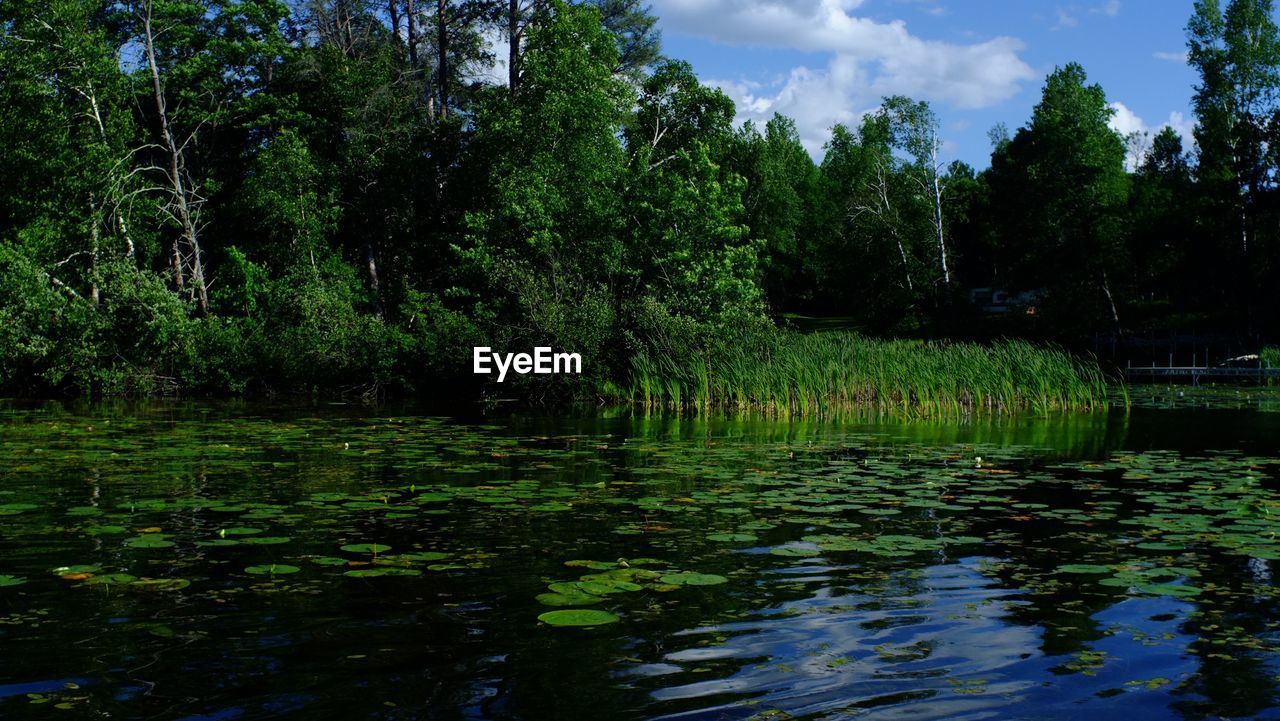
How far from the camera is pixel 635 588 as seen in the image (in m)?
5.40

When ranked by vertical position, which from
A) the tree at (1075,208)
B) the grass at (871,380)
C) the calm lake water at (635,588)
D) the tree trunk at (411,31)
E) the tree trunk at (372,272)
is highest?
the tree trunk at (411,31)

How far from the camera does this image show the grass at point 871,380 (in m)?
19.2

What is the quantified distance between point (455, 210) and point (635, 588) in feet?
100

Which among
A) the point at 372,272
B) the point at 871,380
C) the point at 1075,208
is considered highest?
the point at 1075,208

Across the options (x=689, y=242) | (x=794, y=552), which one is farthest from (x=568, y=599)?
(x=689, y=242)

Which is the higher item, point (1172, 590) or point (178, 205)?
point (178, 205)

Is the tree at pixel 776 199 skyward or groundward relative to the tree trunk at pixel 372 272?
skyward

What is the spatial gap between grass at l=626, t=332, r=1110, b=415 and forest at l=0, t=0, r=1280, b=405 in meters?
0.56

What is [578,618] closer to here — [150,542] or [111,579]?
[111,579]

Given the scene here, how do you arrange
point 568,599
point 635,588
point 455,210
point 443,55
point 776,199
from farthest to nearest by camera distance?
point 776,199 < point 443,55 < point 455,210 < point 635,588 < point 568,599

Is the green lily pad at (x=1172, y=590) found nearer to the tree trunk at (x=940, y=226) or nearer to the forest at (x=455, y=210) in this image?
the forest at (x=455, y=210)

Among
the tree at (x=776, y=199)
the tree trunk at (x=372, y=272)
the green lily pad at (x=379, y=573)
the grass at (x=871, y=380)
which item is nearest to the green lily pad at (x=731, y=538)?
the green lily pad at (x=379, y=573)

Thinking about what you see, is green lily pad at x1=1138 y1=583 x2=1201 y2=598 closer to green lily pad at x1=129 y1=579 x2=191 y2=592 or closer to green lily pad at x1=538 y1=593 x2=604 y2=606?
green lily pad at x1=538 y1=593 x2=604 y2=606

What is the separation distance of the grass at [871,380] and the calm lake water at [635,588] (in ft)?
25.3
